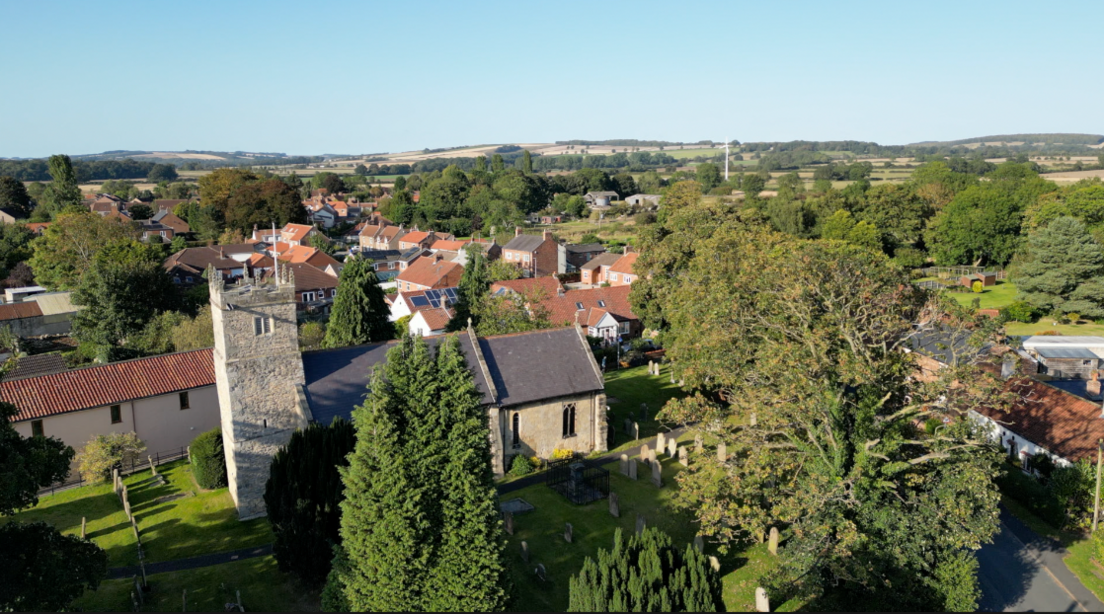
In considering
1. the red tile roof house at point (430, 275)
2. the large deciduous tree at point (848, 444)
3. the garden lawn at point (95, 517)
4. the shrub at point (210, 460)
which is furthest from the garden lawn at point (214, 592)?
the red tile roof house at point (430, 275)

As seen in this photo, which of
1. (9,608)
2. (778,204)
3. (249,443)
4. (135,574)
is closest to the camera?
(9,608)

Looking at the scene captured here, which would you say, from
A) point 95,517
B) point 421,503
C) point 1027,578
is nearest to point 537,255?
point 95,517

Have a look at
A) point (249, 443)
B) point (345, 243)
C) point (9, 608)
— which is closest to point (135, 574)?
point (249, 443)

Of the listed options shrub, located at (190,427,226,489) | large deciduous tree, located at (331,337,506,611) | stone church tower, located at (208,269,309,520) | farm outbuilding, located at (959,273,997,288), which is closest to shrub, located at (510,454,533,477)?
stone church tower, located at (208,269,309,520)

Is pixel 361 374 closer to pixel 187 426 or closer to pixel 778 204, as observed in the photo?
pixel 187 426

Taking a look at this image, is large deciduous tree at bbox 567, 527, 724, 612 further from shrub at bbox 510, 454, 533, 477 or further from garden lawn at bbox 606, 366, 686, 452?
garden lawn at bbox 606, 366, 686, 452

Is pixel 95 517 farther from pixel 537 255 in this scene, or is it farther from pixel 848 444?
pixel 537 255

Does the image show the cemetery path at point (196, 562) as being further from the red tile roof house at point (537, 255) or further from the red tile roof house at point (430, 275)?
the red tile roof house at point (537, 255)
